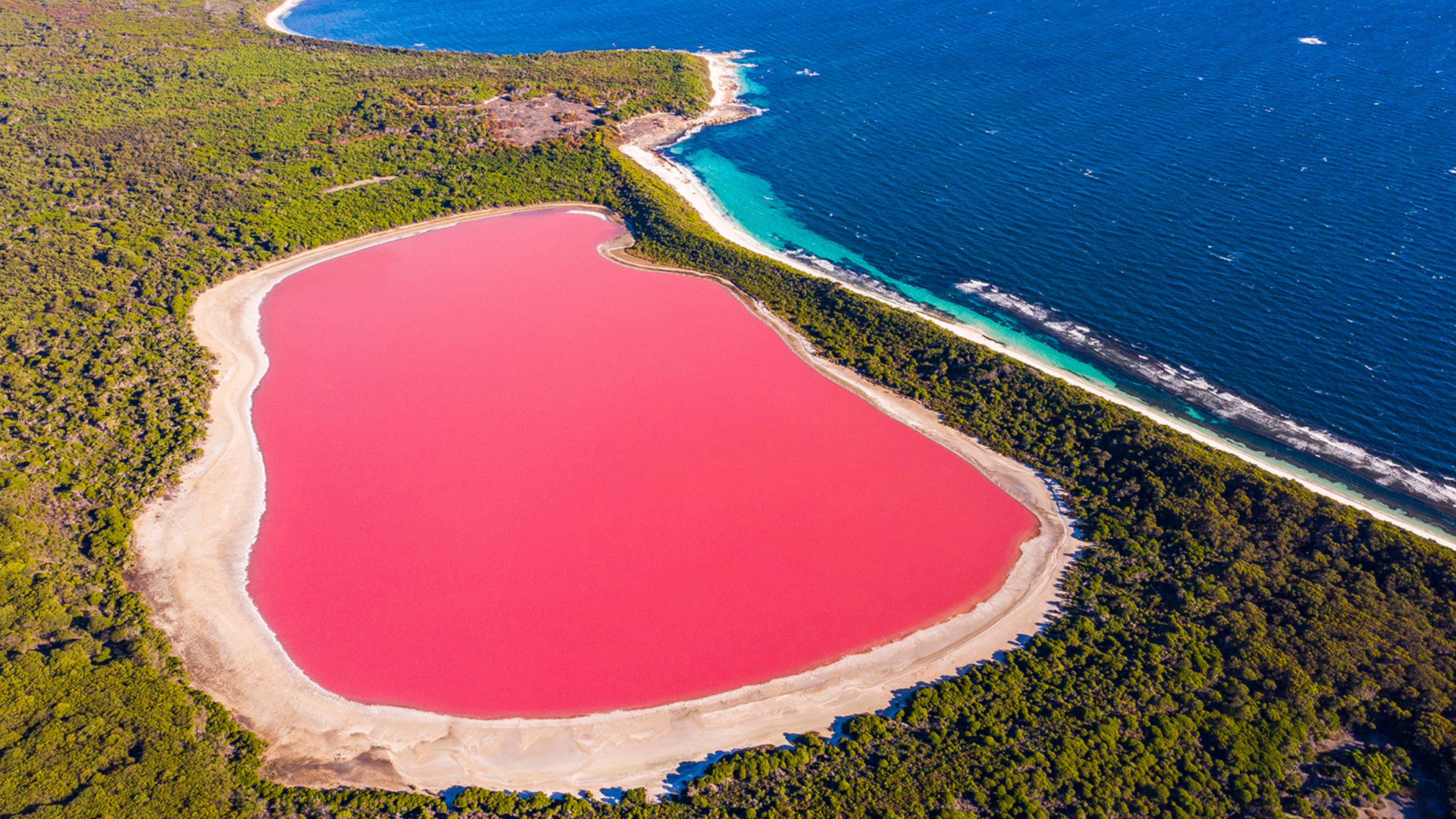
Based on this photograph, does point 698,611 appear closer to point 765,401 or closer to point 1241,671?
point 765,401

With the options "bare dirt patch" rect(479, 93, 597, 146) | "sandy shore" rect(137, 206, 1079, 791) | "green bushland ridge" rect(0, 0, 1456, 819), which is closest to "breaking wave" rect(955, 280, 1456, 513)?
"green bushland ridge" rect(0, 0, 1456, 819)

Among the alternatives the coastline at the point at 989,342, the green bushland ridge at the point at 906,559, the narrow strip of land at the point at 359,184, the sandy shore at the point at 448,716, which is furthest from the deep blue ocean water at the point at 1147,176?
the narrow strip of land at the point at 359,184

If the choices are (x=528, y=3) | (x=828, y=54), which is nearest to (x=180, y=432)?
(x=828, y=54)

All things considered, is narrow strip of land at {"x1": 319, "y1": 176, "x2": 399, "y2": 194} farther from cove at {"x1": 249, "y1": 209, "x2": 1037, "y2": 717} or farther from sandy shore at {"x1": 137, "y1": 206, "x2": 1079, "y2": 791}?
sandy shore at {"x1": 137, "y1": 206, "x2": 1079, "y2": 791}

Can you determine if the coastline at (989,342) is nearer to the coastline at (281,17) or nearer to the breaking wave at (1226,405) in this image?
the breaking wave at (1226,405)

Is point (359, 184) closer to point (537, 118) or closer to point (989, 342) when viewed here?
point (537, 118)

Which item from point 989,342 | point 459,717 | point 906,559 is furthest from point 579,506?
point 989,342
